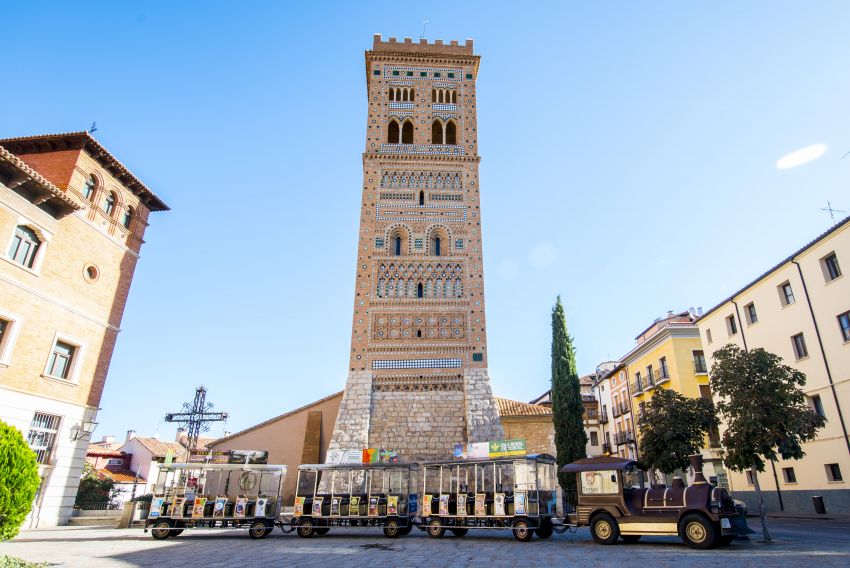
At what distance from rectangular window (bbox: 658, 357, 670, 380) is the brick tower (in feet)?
42.0

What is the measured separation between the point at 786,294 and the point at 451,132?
18.6 metres

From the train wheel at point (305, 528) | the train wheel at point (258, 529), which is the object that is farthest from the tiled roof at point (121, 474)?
the train wheel at point (305, 528)

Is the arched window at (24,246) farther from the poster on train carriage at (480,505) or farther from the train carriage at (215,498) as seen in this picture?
the poster on train carriage at (480,505)

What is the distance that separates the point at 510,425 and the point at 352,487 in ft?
43.4

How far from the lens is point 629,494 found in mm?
12078

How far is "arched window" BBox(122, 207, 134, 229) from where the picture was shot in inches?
856

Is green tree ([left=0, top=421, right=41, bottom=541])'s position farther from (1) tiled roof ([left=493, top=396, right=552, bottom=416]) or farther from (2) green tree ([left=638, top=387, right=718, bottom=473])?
(1) tiled roof ([left=493, top=396, right=552, bottom=416])

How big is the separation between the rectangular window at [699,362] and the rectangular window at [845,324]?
384 inches

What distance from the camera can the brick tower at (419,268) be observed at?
853 inches

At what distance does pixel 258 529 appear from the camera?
14.6 m

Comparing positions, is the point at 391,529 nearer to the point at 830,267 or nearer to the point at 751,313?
the point at 830,267

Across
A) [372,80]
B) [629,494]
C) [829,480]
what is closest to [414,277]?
[372,80]

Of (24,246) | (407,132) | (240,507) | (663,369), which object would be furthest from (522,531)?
(407,132)

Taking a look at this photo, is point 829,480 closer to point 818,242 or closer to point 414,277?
point 818,242
